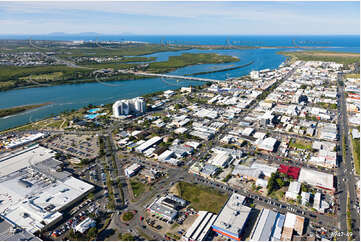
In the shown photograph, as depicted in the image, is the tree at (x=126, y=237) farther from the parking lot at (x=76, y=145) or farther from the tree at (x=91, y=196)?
the parking lot at (x=76, y=145)

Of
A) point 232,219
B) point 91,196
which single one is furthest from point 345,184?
point 91,196

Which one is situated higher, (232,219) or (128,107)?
(128,107)

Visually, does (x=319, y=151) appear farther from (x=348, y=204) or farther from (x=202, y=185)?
(x=202, y=185)

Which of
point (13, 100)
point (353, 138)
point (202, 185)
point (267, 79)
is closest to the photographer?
point (202, 185)

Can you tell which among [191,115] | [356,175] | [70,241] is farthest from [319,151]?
[70,241]

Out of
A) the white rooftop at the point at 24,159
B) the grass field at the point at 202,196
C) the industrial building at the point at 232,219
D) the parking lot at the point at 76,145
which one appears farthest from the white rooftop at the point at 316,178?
the white rooftop at the point at 24,159

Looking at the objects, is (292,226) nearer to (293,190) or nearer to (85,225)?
(293,190)
